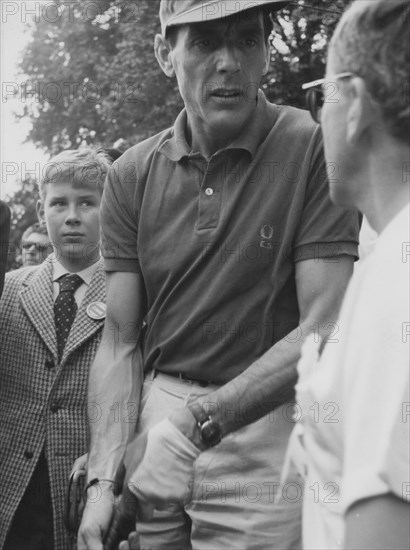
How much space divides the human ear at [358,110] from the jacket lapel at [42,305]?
7.93 ft

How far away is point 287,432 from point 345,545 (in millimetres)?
1597

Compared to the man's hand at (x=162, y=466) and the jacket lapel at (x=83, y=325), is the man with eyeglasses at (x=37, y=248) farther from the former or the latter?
the man's hand at (x=162, y=466)

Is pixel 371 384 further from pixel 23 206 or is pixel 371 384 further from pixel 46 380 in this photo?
pixel 23 206

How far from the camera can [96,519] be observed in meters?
2.95

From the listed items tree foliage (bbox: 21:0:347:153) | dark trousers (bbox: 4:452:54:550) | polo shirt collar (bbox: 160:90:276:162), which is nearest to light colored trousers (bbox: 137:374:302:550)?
polo shirt collar (bbox: 160:90:276:162)

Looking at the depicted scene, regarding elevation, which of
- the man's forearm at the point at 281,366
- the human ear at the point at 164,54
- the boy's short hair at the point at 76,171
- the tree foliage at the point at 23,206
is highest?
the human ear at the point at 164,54

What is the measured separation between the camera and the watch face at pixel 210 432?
269 centimetres

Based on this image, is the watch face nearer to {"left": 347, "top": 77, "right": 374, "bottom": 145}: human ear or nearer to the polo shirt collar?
A: the polo shirt collar

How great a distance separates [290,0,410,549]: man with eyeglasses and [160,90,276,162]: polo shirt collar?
126 cm

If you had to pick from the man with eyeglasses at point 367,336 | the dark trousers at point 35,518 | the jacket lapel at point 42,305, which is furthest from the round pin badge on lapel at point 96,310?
the man with eyeglasses at point 367,336

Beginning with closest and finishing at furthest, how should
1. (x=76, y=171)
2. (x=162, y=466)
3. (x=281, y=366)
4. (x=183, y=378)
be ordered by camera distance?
1. (x=162, y=466)
2. (x=281, y=366)
3. (x=183, y=378)
4. (x=76, y=171)

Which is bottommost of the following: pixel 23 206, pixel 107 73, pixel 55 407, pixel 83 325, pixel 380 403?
pixel 23 206

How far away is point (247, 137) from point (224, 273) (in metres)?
0.45

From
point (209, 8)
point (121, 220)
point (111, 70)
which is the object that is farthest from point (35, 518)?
point (111, 70)
